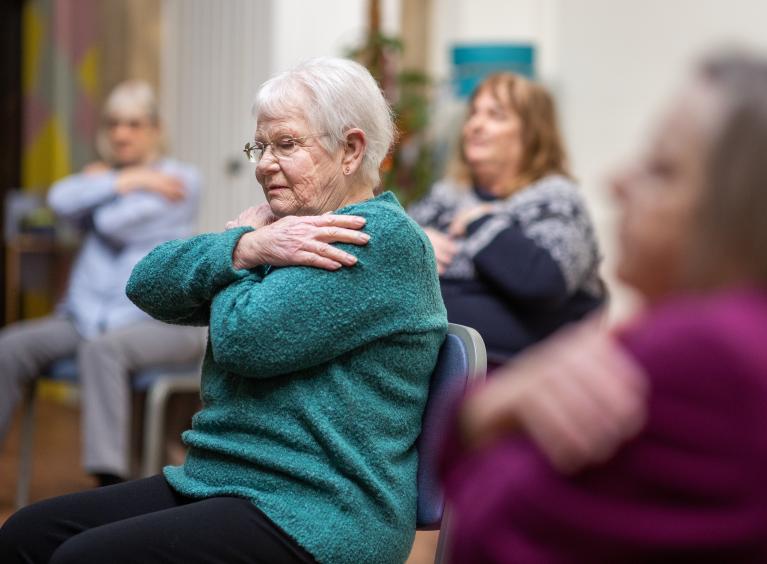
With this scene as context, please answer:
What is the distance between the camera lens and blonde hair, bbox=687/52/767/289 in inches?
30.4

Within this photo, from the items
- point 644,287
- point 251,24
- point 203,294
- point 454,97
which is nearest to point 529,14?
point 454,97

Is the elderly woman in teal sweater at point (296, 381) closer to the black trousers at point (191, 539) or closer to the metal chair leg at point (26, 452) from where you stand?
the black trousers at point (191, 539)

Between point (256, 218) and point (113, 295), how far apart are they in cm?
181

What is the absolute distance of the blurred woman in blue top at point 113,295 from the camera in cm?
326

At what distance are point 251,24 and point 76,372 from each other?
1.86 m

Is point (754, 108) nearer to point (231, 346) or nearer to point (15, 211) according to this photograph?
point (231, 346)

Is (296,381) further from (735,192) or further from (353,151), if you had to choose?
(735,192)

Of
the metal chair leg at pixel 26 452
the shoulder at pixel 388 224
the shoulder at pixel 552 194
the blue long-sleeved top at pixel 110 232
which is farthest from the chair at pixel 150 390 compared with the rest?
the shoulder at pixel 388 224

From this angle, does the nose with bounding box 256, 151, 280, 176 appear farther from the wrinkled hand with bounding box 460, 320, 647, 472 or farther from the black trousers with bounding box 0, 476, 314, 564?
the wrinkled hand with bounding box 460, 320, 647, 472

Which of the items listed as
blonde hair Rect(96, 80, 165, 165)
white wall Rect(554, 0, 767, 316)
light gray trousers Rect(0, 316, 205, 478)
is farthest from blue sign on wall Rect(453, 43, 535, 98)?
light gray trousers Rect(0, 316, 205, 478)

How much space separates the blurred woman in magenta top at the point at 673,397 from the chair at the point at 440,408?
2.46 ft

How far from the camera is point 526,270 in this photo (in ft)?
8.46

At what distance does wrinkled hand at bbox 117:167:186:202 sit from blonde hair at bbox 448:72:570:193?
1.19 meters

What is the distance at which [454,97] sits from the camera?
477cm
